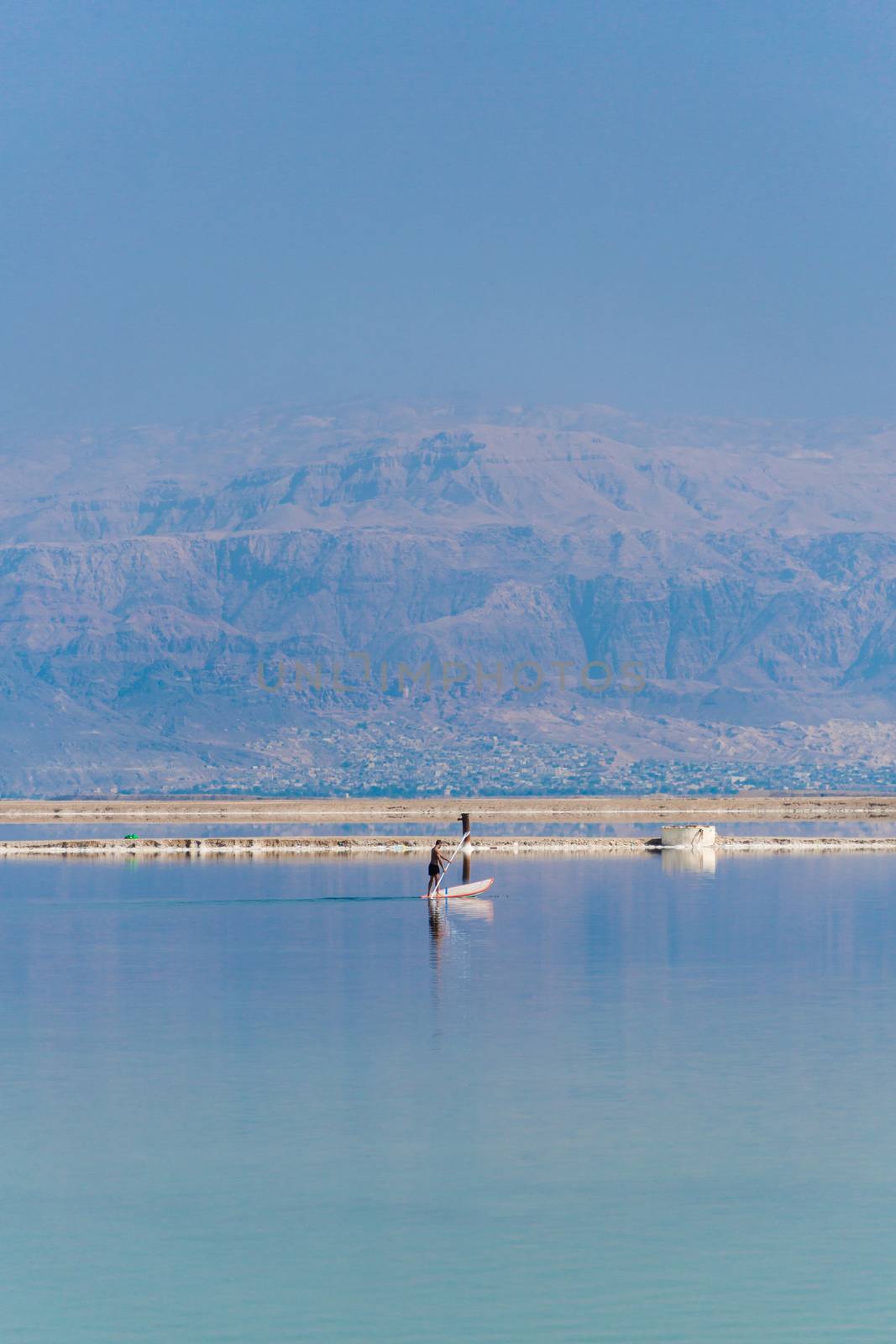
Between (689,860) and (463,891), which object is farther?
(689,860)

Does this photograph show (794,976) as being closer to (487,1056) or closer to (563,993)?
(563,993)

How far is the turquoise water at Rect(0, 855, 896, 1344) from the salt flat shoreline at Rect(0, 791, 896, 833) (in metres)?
72.8

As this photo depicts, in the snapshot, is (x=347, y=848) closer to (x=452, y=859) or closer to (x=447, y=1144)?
(x=452, y=859)

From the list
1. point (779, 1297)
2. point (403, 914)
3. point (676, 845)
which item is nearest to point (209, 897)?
point (403, 914)

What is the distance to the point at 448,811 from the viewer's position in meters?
136

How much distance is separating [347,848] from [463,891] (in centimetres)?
2467

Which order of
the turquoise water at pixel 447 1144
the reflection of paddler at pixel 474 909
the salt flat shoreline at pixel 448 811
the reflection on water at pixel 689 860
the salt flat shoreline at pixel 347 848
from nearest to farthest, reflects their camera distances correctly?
the turquoise water at pixel 447 1144 < the reflection of paddler at pixel 474 909 < the reflection on water at pixel 689 860 < the salt flat shoreline at pixel 347 848 < the salt flat shoreline at pixel 448 811

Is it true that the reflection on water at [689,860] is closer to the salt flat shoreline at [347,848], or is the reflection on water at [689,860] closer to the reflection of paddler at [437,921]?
the salt flat shoreline at [347,848]

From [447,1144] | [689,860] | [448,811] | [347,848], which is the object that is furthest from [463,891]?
[448,811]

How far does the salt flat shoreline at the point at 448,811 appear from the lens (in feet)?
407

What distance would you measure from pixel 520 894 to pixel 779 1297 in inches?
1608

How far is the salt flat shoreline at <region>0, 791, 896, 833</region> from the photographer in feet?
407

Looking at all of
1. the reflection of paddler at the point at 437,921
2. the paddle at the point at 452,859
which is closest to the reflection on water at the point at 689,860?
the paddle at the point at 452,859

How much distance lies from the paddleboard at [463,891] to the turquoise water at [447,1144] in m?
11.9
